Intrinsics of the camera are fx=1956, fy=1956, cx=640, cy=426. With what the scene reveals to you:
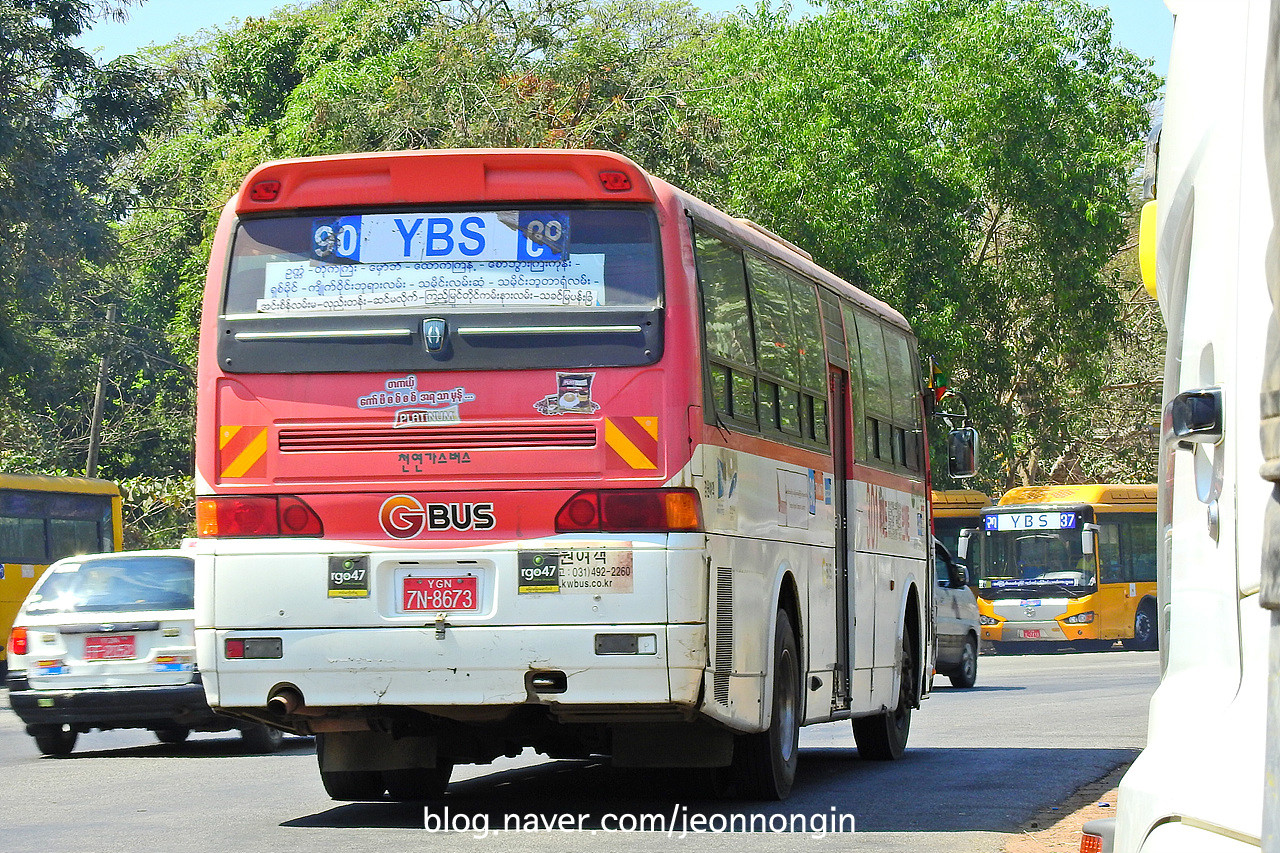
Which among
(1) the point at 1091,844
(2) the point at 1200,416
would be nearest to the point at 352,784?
(1) the point at 1091,844

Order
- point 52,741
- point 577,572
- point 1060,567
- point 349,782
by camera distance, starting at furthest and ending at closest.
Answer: point 1060,567
point 52,741
point 349,782
point 577,572

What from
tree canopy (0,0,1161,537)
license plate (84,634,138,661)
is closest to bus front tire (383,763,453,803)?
license plate (84,634,138,661)

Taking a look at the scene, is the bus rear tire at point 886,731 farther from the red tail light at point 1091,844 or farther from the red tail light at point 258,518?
the red tail light at point 1091,844

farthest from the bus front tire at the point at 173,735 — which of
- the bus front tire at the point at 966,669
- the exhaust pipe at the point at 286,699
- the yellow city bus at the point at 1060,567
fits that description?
the yellow city bus at the point at 1060,567

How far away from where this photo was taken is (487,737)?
10.5m

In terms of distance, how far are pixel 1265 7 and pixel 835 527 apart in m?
9.47

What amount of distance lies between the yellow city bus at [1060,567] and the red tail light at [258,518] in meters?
29.0

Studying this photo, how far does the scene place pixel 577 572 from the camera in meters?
9.28

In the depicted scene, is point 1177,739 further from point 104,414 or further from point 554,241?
point 104,414

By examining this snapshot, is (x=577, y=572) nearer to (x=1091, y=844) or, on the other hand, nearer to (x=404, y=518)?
(x=404, y=518)

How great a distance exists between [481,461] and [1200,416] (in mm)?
6494

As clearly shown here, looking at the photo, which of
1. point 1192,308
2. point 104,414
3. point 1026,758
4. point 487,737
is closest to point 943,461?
point 104,414

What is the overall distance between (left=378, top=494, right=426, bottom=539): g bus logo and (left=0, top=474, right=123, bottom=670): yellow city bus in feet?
61.5

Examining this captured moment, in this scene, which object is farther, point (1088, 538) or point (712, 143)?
point (1088, 538)
